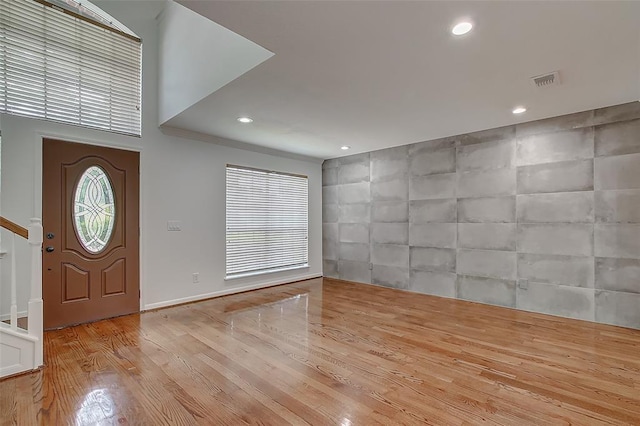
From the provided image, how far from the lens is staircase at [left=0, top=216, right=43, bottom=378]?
2451 mm

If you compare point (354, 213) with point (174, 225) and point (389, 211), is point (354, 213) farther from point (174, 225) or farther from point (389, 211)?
point (174, 225)

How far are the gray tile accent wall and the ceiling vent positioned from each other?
1366 mm

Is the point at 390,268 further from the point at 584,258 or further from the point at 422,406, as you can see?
the point at 422,406

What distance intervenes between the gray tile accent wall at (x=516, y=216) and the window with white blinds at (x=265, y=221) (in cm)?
116

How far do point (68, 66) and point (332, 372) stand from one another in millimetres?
4623

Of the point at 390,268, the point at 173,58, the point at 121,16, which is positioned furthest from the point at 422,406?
the point at 121,16

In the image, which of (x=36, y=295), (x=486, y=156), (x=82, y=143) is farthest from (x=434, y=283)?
(x=82, y=143)

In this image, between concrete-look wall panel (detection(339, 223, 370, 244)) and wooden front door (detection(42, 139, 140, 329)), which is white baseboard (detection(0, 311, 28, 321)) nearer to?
wooden front door (detection(42, 139, 140, 329))

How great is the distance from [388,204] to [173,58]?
409 cm

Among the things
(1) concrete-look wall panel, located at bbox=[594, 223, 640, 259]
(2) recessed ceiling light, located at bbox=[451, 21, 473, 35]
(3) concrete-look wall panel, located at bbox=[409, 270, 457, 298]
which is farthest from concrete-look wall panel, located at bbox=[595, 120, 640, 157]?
(2) recessed ceiling light, located at bbox=[451, 21, 473, 35]

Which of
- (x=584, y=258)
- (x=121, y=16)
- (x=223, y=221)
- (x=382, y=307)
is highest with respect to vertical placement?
(x=121, y=16)

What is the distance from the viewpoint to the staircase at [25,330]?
2.45 meters

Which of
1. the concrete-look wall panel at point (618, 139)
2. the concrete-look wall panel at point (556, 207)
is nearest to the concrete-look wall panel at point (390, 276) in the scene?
the concrete-look wall panel at point (556, 207)

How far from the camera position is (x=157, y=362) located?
2.70 m
